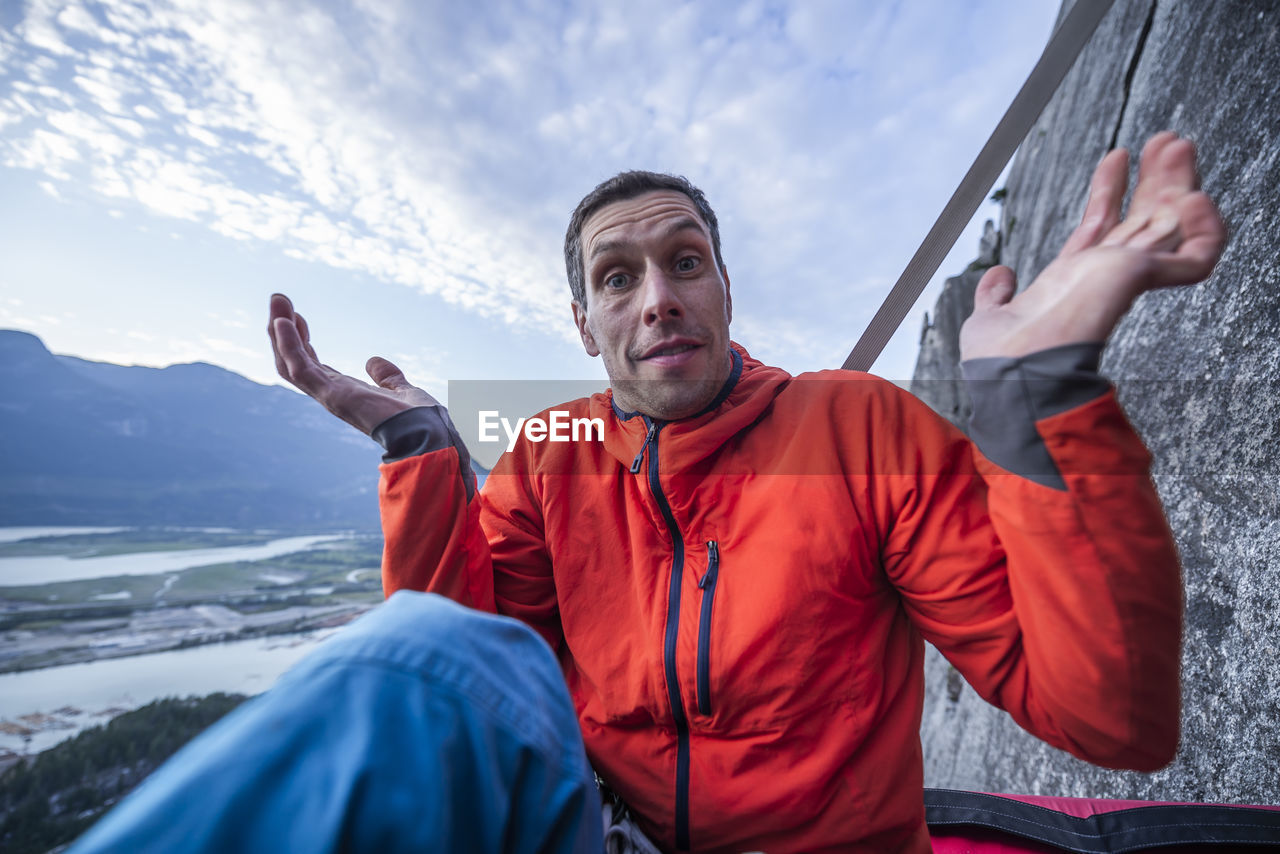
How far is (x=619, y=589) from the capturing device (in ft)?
6.73

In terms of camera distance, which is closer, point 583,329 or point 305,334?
point 305,334

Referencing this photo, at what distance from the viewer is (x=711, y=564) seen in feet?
6.13

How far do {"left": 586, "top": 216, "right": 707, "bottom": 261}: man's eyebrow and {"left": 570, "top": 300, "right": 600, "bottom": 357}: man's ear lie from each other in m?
0.42

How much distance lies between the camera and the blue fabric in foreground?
799mm

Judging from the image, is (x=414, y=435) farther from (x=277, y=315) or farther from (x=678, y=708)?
(x=678, y=708)

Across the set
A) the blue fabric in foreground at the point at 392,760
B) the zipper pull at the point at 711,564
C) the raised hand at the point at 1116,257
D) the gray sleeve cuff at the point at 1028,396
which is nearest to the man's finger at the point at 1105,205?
the raised hand at the point at 1116,257

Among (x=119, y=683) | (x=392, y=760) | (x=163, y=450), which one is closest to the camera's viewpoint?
(x=392, y=760)

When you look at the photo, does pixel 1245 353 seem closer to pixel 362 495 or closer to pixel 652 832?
pixel 652 832

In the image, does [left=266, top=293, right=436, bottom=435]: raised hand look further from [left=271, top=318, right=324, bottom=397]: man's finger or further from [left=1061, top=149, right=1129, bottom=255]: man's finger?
[left=1061, top=149, right=1129, bottom=255]: man's finger

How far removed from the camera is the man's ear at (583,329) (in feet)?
9.00

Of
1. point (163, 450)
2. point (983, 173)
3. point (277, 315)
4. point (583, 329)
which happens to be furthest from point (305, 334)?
point (163, 450)

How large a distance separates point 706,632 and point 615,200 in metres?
1.98

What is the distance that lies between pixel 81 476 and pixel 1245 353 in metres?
104

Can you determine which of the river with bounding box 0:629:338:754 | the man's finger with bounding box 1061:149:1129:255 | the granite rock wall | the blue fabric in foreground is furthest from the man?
the river with bounding box 0:629:338:754
